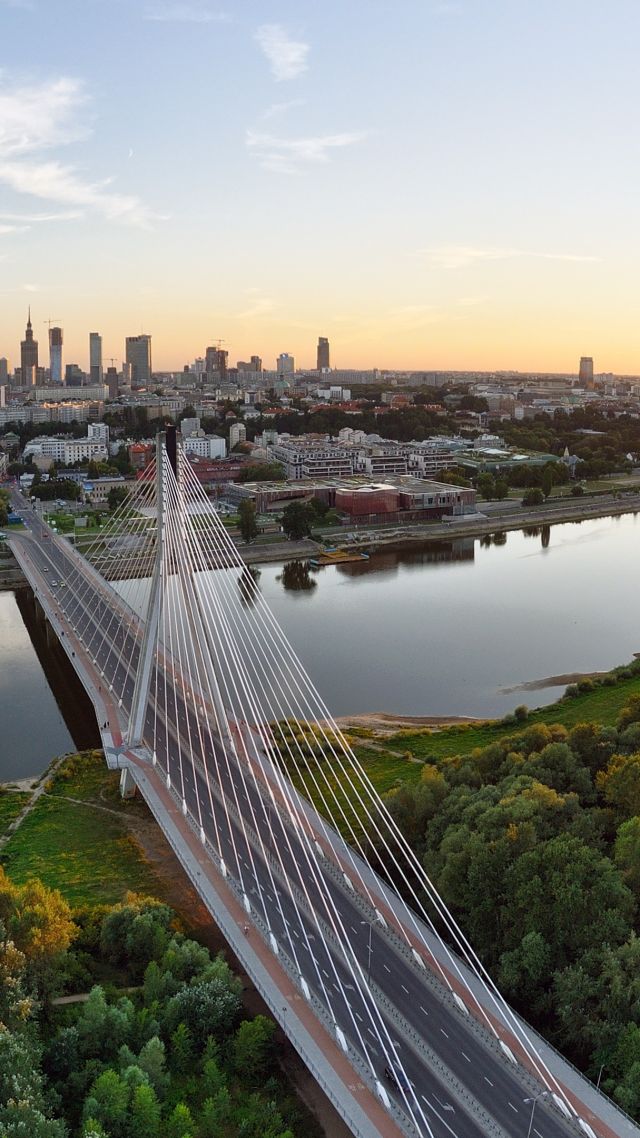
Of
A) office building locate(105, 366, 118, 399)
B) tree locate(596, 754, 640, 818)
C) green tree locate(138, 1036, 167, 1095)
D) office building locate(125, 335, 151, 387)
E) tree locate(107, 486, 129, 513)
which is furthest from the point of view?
office building locate(125, 335, 151, 387)

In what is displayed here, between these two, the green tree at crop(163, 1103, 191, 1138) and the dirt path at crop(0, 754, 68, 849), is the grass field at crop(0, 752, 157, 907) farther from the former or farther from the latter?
the green tree at crop(163, 1103, 191, 1138)

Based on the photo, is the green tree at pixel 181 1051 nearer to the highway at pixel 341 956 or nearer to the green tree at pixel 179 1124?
the green tree at pixel 179 1124

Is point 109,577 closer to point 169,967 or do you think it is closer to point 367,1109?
point 169,967

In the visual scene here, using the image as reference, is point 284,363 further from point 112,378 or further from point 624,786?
point 624,786

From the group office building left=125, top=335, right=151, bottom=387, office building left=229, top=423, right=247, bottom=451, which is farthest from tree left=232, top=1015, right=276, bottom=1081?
office building left=125, top=335, right=151, bottom=387

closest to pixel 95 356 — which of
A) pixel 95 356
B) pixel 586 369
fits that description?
pixel 95 356

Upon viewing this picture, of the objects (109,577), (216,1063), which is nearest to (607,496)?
(109,577)

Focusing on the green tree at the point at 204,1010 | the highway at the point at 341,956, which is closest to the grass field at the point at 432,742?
the highway at the point at 341,956
